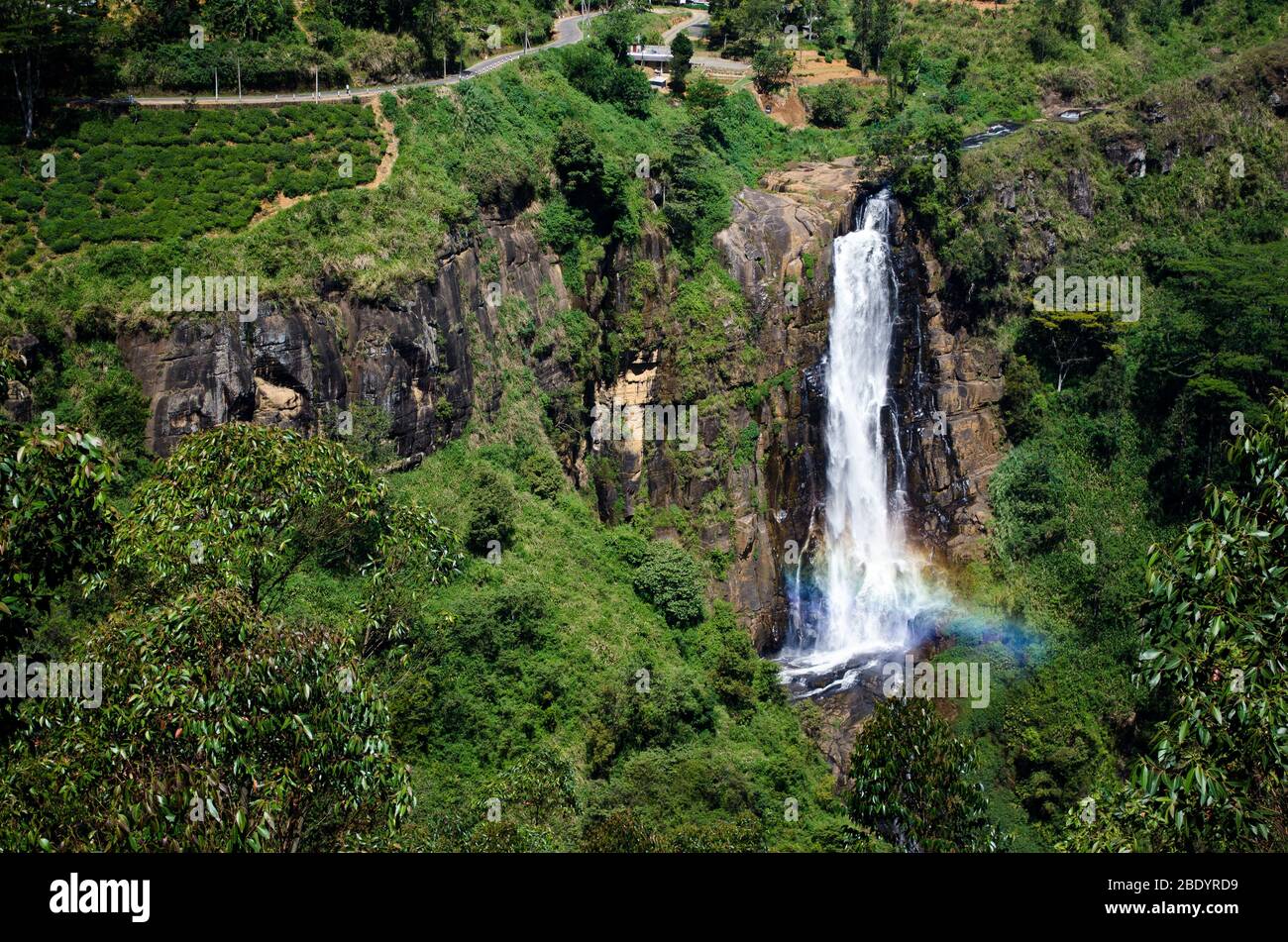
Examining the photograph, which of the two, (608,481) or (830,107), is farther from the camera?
(830,107)

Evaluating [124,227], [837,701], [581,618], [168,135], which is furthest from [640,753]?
[168,135]

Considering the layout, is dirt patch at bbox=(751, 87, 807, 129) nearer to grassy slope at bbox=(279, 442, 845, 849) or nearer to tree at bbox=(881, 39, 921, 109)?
tree at bbox=(881, 39, 921, 109)

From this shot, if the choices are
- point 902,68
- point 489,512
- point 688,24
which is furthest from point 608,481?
point 688,24

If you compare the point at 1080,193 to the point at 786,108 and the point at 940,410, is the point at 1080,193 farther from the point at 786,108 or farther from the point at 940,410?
the point at 786,108

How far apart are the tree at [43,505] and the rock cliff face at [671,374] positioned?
2467cm

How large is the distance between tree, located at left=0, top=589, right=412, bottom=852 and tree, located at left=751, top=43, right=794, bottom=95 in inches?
2336

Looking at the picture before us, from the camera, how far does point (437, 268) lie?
4434cm

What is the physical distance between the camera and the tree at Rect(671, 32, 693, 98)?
213 ft

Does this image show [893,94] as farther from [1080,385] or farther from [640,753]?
[640,753]

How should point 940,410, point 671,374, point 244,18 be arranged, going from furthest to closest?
point 940,410 → point 244,18 → point 671,374

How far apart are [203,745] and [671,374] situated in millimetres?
39512

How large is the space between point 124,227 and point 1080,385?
41951 mm

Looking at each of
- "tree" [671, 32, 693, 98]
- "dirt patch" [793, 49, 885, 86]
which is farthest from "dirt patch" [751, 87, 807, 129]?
"tree" [671, 32, 693, 98]

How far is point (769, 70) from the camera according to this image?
68.7 metres
